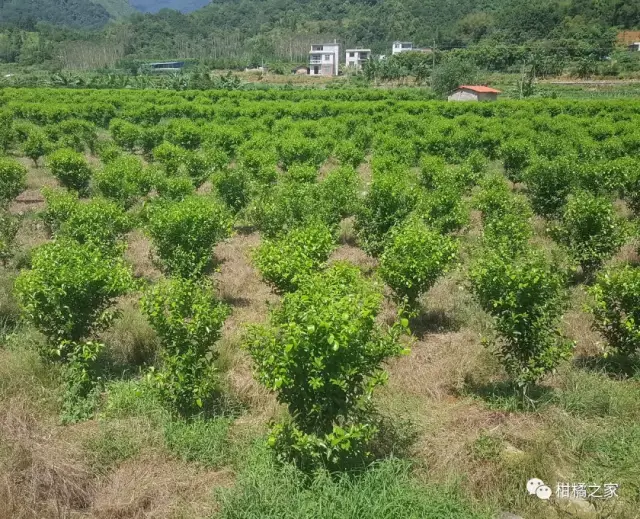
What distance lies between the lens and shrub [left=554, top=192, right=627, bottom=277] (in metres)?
9.59

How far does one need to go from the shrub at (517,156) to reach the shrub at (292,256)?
11.5 m

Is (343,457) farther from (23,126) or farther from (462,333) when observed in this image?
(23,126)

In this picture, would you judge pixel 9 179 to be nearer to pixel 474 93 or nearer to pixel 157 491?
pixel 157 491

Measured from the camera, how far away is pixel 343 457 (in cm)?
541

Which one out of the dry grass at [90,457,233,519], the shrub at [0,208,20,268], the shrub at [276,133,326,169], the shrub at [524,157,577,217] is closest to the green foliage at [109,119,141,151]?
the shrub at [276,133,326,169]

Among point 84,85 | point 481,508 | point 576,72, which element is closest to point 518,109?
point 481,508

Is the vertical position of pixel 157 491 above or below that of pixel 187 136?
below

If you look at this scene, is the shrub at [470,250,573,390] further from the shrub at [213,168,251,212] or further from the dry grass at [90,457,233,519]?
the shrub at [213,168,251,212]

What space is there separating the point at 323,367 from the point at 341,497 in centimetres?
118

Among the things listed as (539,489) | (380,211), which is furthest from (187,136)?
(539,489)

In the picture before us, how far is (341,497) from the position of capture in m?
4.93

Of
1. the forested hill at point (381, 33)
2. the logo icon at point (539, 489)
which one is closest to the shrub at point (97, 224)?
the logo icon at point (539, 489)

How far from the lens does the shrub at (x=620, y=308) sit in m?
6.86

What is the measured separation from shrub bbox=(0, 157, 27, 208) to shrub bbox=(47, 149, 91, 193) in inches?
38.7
